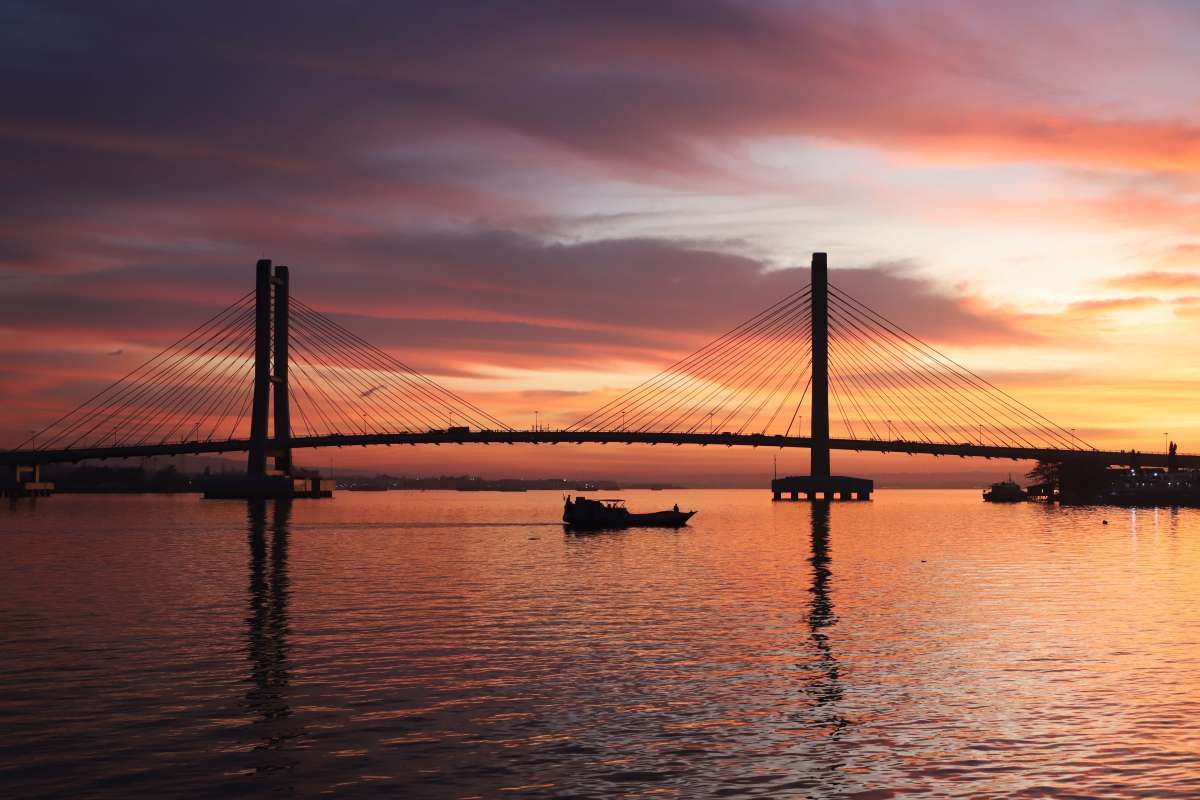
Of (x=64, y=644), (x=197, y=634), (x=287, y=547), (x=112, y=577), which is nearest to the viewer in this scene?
(x=64, y=644)

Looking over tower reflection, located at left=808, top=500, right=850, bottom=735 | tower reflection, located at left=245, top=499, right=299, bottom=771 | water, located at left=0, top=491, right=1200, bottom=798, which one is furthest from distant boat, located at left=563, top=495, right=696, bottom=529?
water, located at left=0, top=491, right=1200, bottom=798

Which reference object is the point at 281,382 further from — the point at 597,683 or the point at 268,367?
the point at 597,683

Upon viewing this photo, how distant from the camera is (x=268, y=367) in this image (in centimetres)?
17275

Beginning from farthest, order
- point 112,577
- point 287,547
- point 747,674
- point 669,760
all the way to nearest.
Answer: point 287,547, point 112,577, point 747,674, point 669,760

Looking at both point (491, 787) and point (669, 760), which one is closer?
point (491, 787)

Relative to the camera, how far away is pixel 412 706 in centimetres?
2558

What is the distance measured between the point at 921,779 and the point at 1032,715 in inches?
256

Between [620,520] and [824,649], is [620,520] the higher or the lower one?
the lower one

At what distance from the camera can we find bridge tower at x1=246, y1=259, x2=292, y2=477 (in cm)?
17138

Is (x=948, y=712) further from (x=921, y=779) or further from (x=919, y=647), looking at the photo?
(x=919, y=647)

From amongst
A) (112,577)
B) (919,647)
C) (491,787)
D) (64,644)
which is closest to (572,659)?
(919,647)

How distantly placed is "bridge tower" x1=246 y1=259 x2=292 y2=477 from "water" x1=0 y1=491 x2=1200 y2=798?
Answer: 10954 centimetres

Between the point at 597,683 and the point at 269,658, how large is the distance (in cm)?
998

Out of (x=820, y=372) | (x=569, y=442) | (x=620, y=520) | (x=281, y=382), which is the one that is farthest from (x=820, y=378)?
(x=281, y=382)
